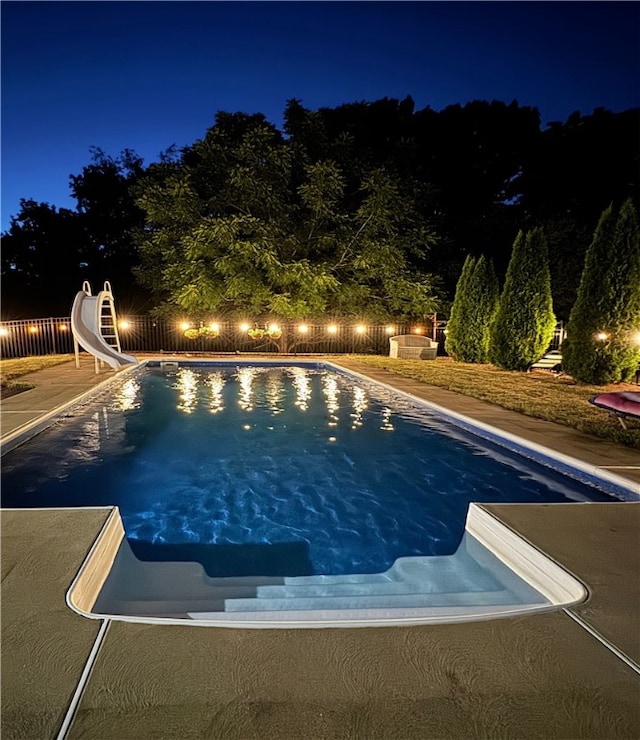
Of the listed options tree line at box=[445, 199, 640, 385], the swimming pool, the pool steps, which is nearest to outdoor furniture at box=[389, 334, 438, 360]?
tree line at box=[445, 199, 640, 385]

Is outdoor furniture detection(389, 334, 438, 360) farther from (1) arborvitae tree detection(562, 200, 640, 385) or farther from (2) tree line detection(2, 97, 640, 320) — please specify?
(1) arborvitae tree detection(562, 200, 640, 385)

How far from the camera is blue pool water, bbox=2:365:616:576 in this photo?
12.0ft

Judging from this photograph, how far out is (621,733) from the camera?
1417 mm

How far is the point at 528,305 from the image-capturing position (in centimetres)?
1073

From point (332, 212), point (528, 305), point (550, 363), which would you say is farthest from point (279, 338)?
point (550, 363)

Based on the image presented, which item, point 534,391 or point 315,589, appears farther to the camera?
point 534,391

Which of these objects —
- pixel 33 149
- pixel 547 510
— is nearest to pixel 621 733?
pixel 547 510

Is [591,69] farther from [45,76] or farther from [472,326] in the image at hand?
[45,76]

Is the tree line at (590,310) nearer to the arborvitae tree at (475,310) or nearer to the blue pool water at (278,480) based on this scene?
the arborvitae tree at (475,310)

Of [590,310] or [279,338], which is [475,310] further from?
[279,338]

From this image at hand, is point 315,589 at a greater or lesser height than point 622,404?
lesser

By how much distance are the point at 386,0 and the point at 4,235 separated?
20.1 metres

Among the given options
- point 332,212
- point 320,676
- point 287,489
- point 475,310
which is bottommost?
point 287,489

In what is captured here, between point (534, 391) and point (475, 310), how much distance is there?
Answer: 17.1 feet
